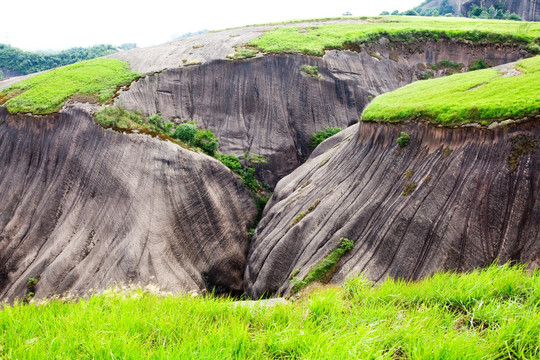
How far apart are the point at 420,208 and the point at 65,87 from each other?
29750 millimetres

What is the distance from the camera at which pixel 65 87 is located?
1133 inches

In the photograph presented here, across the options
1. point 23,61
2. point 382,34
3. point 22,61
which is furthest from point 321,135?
point 22,61

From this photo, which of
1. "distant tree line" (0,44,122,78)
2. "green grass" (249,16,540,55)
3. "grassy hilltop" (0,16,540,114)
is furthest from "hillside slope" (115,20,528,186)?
"distant tree line" (0,44,122,78)

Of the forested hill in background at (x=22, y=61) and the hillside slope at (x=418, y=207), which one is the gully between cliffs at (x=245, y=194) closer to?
the hillside slope at (x=418, y=207)

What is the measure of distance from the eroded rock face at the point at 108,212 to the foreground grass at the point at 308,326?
1494 centimetres

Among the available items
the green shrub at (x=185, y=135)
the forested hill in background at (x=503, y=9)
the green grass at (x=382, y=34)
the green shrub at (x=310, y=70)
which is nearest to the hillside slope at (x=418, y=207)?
the green shrub at (x=185, y=135)

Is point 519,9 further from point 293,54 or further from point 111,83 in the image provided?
point 111,83

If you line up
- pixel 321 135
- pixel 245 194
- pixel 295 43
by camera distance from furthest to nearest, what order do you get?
pixel 295 43
pixel 321 135
pixel 245 194

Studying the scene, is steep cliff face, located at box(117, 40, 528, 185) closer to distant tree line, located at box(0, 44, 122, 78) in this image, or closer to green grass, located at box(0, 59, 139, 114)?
green grass, located at box(0, 59, 139, 114)

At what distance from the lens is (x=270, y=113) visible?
1331 inches

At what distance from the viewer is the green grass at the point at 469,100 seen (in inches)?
515

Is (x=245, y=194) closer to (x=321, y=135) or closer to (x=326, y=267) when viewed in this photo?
(x=321, y=135)

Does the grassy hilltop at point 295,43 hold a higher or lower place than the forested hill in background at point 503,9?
lower

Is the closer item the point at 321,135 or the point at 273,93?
the point at 321,135
